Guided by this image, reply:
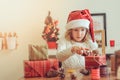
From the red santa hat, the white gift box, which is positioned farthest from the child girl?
the white gift box

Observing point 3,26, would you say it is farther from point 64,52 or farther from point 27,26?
point 64,52

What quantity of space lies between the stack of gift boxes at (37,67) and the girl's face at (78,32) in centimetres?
24

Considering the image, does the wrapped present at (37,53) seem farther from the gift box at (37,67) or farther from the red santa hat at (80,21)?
the red santa hat at (80,21)

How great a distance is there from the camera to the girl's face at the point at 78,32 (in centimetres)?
130

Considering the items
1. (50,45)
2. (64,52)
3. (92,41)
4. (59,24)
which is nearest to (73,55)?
(64,52)

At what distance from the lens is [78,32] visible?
4.25ft

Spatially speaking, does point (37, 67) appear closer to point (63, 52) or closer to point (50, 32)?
point (63, 52)

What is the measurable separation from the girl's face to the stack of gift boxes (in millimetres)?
236

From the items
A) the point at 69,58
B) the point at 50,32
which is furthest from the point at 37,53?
the point at 50,32

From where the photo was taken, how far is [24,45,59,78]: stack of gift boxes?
1128 millimetres

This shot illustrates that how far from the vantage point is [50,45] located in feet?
6.13

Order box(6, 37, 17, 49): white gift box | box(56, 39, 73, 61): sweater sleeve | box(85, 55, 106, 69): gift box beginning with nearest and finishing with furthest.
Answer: box(85, 55, 106, 69): gift box, box(56, 39, 73, 61): sweater sleeve, box(6, 37, 17, 49): white gift box

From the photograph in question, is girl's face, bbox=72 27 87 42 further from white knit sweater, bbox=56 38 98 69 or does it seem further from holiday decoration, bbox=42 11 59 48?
holiday decoration, bbox=42 11 59 48

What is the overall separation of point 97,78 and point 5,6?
51.1 inches
